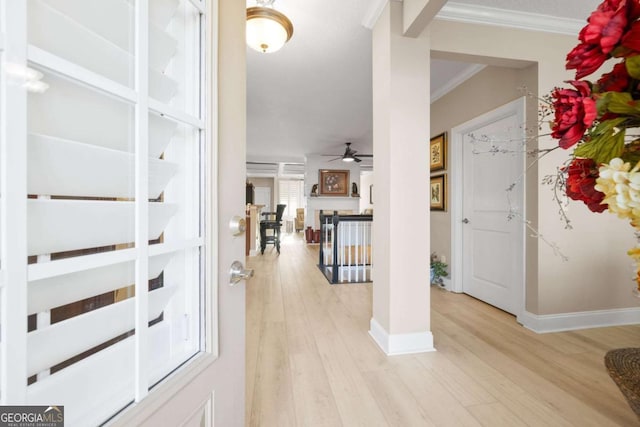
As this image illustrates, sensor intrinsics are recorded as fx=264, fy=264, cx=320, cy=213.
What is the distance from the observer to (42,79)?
37cm

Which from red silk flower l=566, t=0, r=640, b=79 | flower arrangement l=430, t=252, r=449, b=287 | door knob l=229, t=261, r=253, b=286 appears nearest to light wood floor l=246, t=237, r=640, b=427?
flower arrangement l=430, t=252, r=449, b=287

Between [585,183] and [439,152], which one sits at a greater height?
[439,152]

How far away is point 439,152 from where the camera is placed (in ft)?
11.4

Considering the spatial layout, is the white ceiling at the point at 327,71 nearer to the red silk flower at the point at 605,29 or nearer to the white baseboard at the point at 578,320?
the red silk flower at the point at 605,29

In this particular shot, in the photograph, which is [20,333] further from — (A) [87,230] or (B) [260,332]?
(B) [260,332]

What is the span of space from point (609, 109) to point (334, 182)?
7.23m

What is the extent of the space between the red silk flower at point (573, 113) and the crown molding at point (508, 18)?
7.44ft

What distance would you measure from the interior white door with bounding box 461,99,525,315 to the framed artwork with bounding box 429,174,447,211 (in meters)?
0.23

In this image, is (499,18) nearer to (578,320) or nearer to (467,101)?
(467,101)

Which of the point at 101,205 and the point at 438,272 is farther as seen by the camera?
the point at 438,272

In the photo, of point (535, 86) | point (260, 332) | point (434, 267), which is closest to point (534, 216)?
point (535, 86)

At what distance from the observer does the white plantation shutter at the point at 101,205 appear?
35cm

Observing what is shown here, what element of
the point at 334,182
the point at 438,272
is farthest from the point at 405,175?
the point at 334,182

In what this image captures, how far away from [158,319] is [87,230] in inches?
9.9
